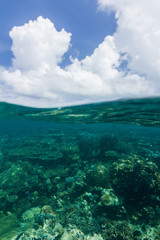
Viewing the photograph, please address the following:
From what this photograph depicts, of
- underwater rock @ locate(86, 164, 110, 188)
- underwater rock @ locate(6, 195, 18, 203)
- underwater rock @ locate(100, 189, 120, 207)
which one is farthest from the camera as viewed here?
underwater rock @ locate(86, 164, 110, 188)

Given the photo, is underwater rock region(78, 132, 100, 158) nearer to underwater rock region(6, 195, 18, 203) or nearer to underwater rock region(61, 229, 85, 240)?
underwater rock region(6, 195, 18, 203)

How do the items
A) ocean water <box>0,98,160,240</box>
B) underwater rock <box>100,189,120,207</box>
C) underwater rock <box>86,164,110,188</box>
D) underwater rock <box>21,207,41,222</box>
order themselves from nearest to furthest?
ocean water <box>0,98,160,240</box>
underwater rock <box>21,207,41,222</box>
underwater rock <box>100,189,120,207</box>
underwater rock <box>86,164,110,188</box>

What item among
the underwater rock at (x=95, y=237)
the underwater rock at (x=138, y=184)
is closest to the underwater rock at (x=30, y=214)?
the underwater rock at (x=95, y=237)

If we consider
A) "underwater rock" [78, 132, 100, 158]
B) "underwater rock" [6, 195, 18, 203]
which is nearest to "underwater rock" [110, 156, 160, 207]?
"underwater rock" [78, 132, 100, 158]

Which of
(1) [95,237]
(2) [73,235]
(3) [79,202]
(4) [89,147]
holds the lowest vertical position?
(1) [95,237]

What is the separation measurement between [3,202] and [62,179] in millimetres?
4272

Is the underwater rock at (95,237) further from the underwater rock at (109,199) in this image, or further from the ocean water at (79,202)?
the underwater rock at (109,199)

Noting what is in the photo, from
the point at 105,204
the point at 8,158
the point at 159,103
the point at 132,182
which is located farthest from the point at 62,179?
the point at 159,103

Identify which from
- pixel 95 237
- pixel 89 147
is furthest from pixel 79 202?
pixel 89 147

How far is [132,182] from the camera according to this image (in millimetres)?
8461

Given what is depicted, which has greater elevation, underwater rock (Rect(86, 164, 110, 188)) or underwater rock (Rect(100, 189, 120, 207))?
underwater rock (Rect(86, 164, 110, 188))

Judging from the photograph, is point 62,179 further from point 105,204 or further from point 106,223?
point 106,223

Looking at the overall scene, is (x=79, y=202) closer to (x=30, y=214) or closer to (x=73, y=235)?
(x=73, y=235)

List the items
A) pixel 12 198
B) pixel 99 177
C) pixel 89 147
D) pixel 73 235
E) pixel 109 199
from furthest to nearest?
pixel 89 147 → pixel 99 177 → pixel 12 198 → pixel 109 199 → pixel 73 235
